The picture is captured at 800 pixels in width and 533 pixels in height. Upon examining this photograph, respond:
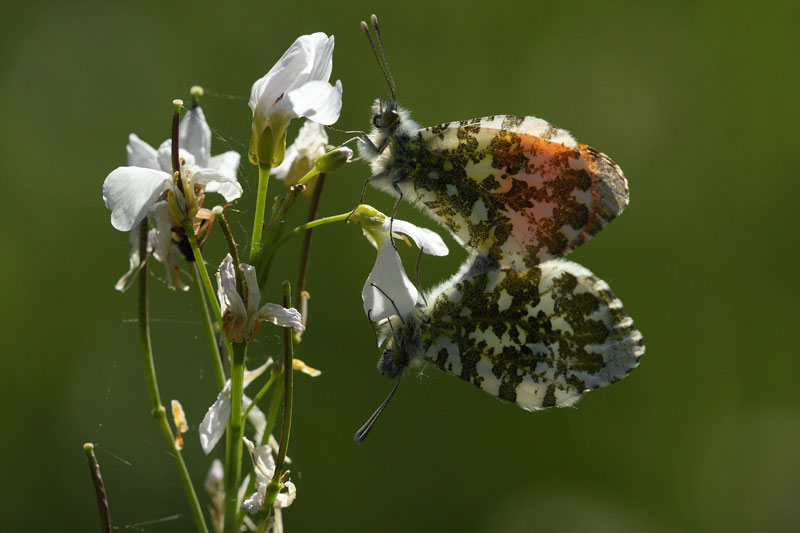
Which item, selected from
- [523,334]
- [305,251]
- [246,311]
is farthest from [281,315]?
[523,334]

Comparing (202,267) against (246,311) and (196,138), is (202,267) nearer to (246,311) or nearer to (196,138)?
(246,311)

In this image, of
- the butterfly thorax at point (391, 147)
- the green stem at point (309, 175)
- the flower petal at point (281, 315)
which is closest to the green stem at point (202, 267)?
the flower petal at point (281, 315)

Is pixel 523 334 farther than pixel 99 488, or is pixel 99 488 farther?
pixel 523 334

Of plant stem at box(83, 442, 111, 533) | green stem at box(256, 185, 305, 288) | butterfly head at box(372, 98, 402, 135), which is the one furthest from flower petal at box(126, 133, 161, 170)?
plant stem at box(83, 442, 111, 533)

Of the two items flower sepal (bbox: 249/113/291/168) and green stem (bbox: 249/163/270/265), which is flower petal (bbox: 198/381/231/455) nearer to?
green stem (bbox: 249/163/270/265)

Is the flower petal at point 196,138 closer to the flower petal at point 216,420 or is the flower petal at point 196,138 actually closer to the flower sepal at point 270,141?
the flower sepal at point 270,141
